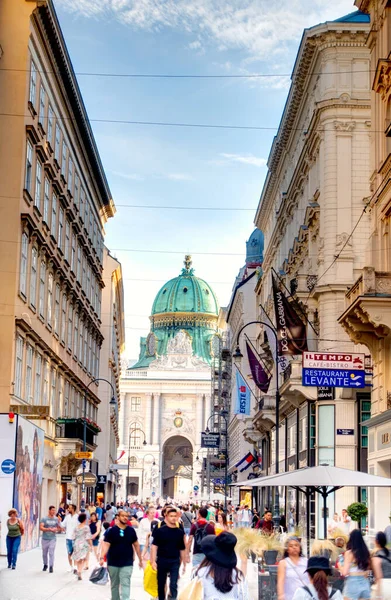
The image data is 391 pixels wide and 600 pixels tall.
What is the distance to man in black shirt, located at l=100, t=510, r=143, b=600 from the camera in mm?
15609

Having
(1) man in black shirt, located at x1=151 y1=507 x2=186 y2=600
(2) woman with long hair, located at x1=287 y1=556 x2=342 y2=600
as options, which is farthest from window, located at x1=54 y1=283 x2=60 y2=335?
(2) woman with long hair, located at x1=287 y1=556 x2=342 y2=600

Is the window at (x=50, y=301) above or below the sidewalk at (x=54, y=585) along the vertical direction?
above

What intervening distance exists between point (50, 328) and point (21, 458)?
12815mm

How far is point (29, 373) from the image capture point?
39.2 metres

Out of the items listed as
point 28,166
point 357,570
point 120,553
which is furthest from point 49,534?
point 28,166

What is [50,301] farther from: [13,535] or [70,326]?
[13,535]

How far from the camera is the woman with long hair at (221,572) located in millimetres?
10766

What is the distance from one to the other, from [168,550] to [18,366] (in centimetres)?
2231

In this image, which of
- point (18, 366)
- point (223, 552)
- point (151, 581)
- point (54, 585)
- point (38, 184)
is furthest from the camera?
point (38, 184)

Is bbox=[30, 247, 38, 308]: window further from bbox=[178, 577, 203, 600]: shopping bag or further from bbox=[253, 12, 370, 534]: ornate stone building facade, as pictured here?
bbox=[178, 577, 203, 600]: shopping bag

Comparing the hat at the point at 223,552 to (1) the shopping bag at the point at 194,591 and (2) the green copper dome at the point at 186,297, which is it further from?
(2) the green copper dome at the point at 186,297

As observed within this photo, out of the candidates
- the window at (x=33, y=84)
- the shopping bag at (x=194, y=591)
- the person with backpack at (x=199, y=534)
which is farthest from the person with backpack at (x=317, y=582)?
the window at (x=33, y=84)

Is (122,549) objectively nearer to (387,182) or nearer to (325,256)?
(387,182)

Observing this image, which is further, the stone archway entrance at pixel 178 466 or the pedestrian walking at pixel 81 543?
the stone archway entrance at pixel 178 466
